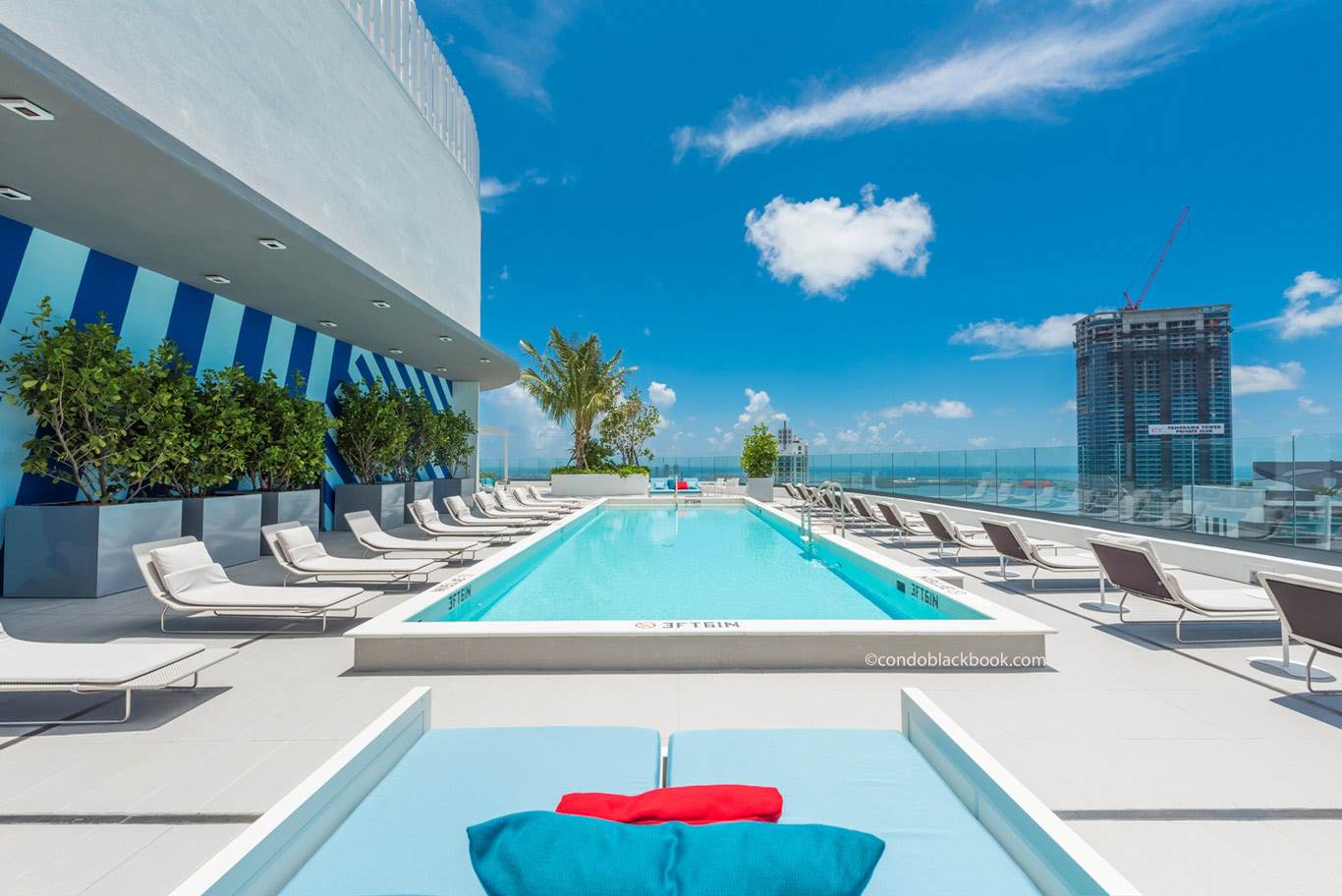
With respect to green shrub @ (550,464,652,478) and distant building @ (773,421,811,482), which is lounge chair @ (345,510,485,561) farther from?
distant building @ (773,421,811,482)

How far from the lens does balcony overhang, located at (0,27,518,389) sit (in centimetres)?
415

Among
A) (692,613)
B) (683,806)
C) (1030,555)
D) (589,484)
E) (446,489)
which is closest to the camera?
(683,806)

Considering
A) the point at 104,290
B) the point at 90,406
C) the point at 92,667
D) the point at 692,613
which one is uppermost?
the point at 104,290

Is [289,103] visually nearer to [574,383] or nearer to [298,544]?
[298,544]

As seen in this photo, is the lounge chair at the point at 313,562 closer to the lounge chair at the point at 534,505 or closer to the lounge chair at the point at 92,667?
the lounge chair at the point at 92,667

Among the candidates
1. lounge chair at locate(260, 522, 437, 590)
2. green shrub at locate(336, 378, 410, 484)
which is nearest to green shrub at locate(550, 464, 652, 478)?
green shrub at locate(336, 378, 410, 484)

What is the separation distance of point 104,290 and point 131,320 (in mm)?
445

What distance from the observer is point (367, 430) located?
38.7 feet

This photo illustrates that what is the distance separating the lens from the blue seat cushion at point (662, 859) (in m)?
1.08

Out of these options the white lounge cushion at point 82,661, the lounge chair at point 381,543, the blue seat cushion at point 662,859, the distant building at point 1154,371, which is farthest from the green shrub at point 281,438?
the distant building at point 1154,371

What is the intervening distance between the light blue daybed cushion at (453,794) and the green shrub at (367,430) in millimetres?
10524

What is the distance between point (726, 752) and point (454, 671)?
256 cm

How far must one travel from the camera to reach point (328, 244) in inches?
272

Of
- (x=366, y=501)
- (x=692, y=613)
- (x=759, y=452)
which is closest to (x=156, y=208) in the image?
(x=692, y=613)
